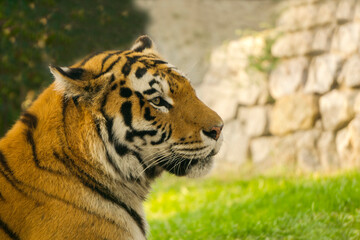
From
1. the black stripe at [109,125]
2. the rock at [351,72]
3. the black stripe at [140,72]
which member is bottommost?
the black stripe at [109,125]

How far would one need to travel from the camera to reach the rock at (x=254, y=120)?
7668 millimetres

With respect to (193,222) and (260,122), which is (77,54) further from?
(260,122)

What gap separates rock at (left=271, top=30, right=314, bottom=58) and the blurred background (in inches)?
0.7

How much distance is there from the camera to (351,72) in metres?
6.43

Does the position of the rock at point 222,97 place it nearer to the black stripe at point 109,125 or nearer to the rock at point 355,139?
the rock at point 355,139

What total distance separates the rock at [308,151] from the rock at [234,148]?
1.06 metres

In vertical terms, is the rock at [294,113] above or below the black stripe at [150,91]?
above

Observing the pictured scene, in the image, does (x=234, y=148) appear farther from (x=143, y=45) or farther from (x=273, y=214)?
(x=143, y=45)

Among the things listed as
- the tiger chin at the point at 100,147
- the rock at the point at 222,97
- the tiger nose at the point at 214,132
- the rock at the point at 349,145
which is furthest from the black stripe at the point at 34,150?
the rock at the point at 222,97

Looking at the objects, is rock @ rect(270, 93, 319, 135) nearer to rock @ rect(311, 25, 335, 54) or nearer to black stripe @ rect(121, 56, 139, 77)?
rock @ rect(311, 25, 335, 54)

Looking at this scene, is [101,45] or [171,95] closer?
[171,95]

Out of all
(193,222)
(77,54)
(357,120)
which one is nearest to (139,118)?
(193,222)

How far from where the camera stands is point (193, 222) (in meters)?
4.33

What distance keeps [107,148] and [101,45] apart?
148 inches
